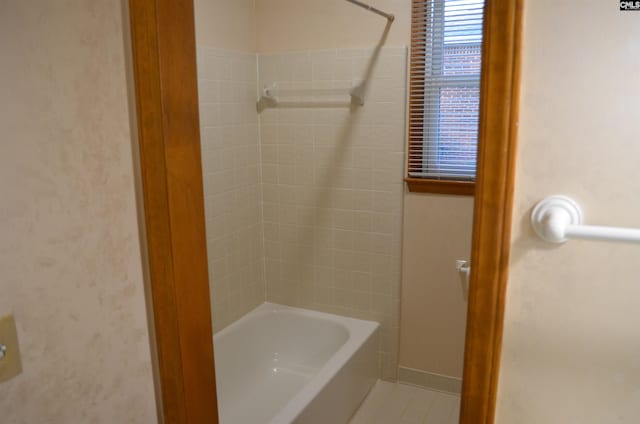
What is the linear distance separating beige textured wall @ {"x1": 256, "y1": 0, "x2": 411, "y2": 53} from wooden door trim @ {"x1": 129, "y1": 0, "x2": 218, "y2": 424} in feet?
5.49

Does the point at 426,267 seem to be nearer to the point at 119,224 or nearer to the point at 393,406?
the point at 393,406

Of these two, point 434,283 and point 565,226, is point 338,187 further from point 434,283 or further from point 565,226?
point 565,226

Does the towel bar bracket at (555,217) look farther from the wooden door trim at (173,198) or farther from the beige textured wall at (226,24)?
the beige textured wall at (226,24)

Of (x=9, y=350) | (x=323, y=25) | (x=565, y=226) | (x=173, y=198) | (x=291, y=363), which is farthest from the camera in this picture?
(x=291, y=363)

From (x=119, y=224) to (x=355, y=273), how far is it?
1970 millimetres

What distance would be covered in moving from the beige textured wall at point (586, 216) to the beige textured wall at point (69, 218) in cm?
77

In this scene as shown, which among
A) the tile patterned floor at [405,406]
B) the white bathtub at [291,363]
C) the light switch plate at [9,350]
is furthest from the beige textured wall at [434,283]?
the light switch plate at [9,350]

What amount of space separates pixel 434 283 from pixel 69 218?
6.95ft

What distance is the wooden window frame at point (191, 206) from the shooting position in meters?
0.75

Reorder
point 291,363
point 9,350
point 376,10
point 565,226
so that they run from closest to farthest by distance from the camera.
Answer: point 565,226 < point 9,350 < point 376,10 < point 291,363

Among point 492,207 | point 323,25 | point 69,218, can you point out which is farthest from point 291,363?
point 492,207

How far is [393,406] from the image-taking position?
2689 mm

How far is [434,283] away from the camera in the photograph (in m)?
2.70

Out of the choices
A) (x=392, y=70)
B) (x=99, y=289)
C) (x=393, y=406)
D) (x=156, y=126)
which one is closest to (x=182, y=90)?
(x=156, y=126)
